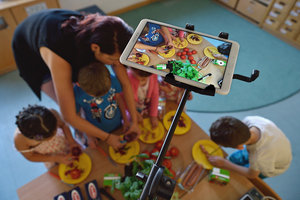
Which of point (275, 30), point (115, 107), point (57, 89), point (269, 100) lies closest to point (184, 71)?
point (57, 89)

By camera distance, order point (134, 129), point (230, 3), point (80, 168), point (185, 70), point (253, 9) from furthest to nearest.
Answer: point (230, 3), point (253, 9), point (134, 129), point (80, 168), point (185, 70)

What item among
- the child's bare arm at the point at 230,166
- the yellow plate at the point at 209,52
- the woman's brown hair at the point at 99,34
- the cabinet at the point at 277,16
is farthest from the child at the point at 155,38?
the cabinet at the point at 277,16

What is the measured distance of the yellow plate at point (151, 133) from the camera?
3.89 ft

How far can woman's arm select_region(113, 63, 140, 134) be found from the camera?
1.18 meters

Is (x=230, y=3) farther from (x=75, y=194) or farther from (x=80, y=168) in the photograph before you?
(x=75, y=194)

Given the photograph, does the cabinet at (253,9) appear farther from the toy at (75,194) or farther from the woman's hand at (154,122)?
Answer: the toy at (75,194)

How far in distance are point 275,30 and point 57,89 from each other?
3302 millimetres

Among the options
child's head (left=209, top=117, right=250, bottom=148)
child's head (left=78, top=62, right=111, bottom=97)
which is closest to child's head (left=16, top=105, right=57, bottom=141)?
child's head (left=78, top=62, right=111, bottom=97)

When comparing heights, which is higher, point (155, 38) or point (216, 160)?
point (155, 38)

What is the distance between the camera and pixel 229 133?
3.52ft

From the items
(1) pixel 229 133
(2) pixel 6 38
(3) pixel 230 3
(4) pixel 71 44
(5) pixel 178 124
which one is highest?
(3) pixel 230 3

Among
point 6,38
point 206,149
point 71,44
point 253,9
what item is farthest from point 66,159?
point 253,9

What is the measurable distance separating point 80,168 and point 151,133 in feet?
1.45

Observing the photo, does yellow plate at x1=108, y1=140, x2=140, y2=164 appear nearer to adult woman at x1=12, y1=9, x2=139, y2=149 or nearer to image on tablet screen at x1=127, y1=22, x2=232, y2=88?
adult woman at x1=12, y1=9, x2=139, y2=149
